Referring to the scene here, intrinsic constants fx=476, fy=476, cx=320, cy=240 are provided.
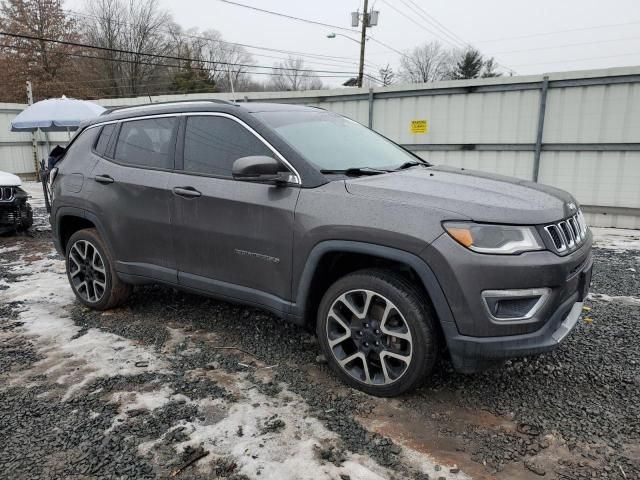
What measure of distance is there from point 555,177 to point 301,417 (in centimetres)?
804

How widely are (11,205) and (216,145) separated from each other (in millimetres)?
5868

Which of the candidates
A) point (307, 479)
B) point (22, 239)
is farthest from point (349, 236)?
point (22, 239)

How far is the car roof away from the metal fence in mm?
6297

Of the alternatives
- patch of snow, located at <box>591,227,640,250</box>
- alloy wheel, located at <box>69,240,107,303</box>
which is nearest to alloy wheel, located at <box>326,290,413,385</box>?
alloy wheel, located at <box>69,240,107,303</box>

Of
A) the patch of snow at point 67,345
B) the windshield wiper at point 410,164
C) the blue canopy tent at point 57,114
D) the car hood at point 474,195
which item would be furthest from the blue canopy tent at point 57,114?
the car hood at point 474,195

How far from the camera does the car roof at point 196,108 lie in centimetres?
348

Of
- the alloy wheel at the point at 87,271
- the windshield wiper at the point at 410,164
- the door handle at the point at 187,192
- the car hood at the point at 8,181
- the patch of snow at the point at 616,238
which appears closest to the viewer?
the door handle at the point at 187,192

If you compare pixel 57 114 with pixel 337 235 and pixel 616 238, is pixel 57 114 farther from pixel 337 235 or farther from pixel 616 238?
pixel 616 238

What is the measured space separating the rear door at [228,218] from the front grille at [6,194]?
5492mm

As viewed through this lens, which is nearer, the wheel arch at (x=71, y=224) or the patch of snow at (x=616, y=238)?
the wheel arch at (x=71, y=224)

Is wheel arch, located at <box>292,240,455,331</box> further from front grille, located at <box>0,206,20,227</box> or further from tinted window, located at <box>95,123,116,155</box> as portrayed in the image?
front grille, located at <box>0,206,20,227</box>

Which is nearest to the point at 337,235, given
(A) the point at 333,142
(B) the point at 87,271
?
(A) the point at 333,142

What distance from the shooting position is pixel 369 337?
2.84m

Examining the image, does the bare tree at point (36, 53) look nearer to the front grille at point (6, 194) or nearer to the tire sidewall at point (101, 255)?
the front grille at point (6, 194)
